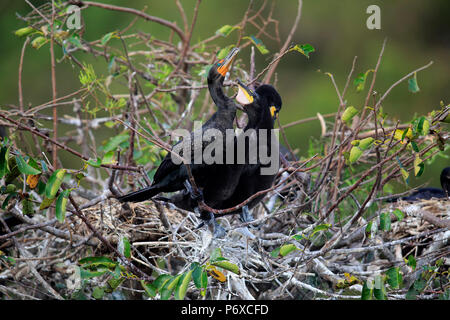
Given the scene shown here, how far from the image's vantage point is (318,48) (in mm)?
8125

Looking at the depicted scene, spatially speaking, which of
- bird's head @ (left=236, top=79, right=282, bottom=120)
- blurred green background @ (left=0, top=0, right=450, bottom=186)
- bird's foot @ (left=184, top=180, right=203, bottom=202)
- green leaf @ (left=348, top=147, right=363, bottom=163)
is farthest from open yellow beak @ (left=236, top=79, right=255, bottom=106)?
blurred green background @ (left=0, top=0, right=450, bottom=186)

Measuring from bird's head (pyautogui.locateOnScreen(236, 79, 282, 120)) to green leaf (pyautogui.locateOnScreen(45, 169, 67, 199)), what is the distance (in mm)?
1092

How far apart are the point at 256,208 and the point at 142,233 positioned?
29.5 inches

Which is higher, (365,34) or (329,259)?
(365,34)

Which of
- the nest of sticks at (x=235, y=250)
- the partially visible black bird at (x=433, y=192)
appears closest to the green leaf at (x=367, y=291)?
the nest of sticks at (x=235, y=250)

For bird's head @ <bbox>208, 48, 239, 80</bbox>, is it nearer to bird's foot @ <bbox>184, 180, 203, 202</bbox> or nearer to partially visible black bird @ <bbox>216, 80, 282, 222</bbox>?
partially visible black bird @ <bbox>216, 80, 282, 222</bbox>

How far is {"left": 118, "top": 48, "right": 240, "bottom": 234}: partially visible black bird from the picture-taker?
9.30ft

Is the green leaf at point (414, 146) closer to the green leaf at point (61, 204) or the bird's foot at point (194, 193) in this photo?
the bird's foot at point (194, 193)

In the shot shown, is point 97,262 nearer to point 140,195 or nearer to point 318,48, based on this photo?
point 140,195

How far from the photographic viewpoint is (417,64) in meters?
7.96

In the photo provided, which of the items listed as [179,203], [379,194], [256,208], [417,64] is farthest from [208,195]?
[417,64]
